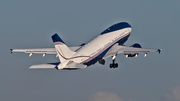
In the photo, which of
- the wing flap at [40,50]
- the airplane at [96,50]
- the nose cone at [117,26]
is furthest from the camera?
the nose cone at [117,26]

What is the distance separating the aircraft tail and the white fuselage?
5.20ft

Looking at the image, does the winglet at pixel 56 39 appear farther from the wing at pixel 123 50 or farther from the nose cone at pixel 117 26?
the nose cone at pixel 117 26

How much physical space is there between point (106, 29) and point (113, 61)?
7570mm

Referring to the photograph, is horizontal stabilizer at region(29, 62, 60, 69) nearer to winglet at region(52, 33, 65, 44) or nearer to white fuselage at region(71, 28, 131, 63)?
winglet at region(52, 33, 65, 44)

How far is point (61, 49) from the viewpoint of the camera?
231 feet

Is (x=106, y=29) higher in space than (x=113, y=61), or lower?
higher

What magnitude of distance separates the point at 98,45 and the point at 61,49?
32.2 ft

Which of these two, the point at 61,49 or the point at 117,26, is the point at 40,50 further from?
the point at 117,26

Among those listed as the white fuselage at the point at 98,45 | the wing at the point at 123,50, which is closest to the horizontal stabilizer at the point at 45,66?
the white fuselage at the point at 98,45

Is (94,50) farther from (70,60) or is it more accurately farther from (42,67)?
(42,67)

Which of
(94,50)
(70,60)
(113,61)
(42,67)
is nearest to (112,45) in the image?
(113,61)

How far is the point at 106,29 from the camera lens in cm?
8794

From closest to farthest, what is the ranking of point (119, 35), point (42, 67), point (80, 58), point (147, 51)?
point (42, 67)
point (80, 58)
point (147, 51)
point (119, 35)

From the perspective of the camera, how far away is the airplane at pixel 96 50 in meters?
70.1
